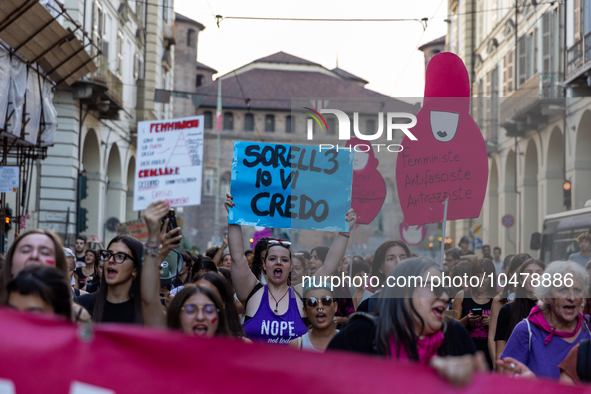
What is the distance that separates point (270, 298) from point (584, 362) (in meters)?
2.58

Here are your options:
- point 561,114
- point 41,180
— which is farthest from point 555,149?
point 41,180

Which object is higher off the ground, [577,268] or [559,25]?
[559,25]

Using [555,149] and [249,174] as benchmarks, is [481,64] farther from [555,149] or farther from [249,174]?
[249,174]

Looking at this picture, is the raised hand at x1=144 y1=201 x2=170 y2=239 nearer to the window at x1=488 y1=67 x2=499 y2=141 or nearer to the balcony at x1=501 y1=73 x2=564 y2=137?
the balcony at x1=501 y1=73 x2=564 y2=137

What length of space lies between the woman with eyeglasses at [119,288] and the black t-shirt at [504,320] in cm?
288

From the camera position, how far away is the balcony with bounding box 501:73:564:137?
2500cm

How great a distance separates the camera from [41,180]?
73.7 feet

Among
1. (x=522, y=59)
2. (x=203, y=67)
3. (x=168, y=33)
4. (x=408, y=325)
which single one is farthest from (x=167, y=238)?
(x=203, y=67)

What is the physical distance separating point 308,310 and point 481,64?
34658 millimetres

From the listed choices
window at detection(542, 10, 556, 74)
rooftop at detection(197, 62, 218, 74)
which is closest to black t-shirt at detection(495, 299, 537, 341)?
window at detection(542, 10, 556, 74)

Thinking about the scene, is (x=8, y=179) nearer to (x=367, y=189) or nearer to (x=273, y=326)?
(x=367, y=189)

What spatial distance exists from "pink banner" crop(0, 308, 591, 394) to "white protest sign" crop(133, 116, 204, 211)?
15.7 ft

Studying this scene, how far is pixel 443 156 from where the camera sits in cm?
717

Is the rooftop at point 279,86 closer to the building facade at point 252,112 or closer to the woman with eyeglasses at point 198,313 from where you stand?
the building facade at point 252,112
